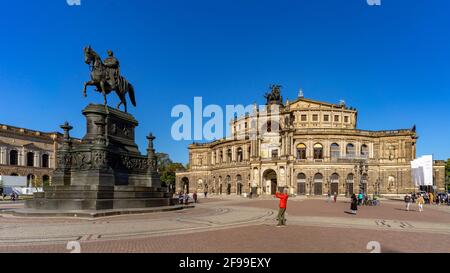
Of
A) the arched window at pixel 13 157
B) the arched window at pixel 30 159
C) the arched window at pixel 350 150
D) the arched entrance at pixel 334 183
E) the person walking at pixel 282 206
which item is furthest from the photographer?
the arched window at pixel 30 159

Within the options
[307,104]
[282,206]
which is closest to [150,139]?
[282,206]

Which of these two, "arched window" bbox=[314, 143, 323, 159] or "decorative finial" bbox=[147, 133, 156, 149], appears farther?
"arched window" bbox=[314, 143, 323, 159]

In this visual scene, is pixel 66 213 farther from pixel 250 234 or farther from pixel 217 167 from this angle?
pixel 217 167

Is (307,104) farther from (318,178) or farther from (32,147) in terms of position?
(32,147)

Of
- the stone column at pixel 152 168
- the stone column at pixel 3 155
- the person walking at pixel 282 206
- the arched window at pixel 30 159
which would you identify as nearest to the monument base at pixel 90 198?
the stone column at pixel 152 168

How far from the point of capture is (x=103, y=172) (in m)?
18.4

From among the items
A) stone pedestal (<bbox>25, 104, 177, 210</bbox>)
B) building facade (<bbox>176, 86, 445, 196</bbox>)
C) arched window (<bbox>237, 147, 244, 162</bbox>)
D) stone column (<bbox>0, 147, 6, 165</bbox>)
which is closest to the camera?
stone pedestal (<bbox>25, 104, 177, 210</bbox>)

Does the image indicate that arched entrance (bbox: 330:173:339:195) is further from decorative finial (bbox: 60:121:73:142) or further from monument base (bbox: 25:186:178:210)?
decorative finial (bbox: 60:121:73:142)

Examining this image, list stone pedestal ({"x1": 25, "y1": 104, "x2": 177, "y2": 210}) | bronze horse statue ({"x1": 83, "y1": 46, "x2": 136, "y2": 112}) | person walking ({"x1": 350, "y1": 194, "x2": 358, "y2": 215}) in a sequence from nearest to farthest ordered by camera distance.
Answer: stone pedestal ({"x1": 25, "y1": 104, "x2": 177, "y2": 210}) < bronze horse statue ({"x1": 83, "y1": 46, "x2": 136, "y2": 112}) < person walking ({"x1": 350, "y1": 194, "x2": 358, "y2": 215})

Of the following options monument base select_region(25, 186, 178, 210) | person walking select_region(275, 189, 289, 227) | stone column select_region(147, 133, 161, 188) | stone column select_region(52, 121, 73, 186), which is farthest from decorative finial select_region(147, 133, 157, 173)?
person walking select_region(275, 189, 289, 227)

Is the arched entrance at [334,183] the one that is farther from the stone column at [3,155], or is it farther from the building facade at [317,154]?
the stone column at [3,155]

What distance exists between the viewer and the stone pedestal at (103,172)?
58.7 ft

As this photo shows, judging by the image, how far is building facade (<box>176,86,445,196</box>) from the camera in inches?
2594

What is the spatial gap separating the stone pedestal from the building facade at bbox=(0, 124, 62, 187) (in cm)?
4802
